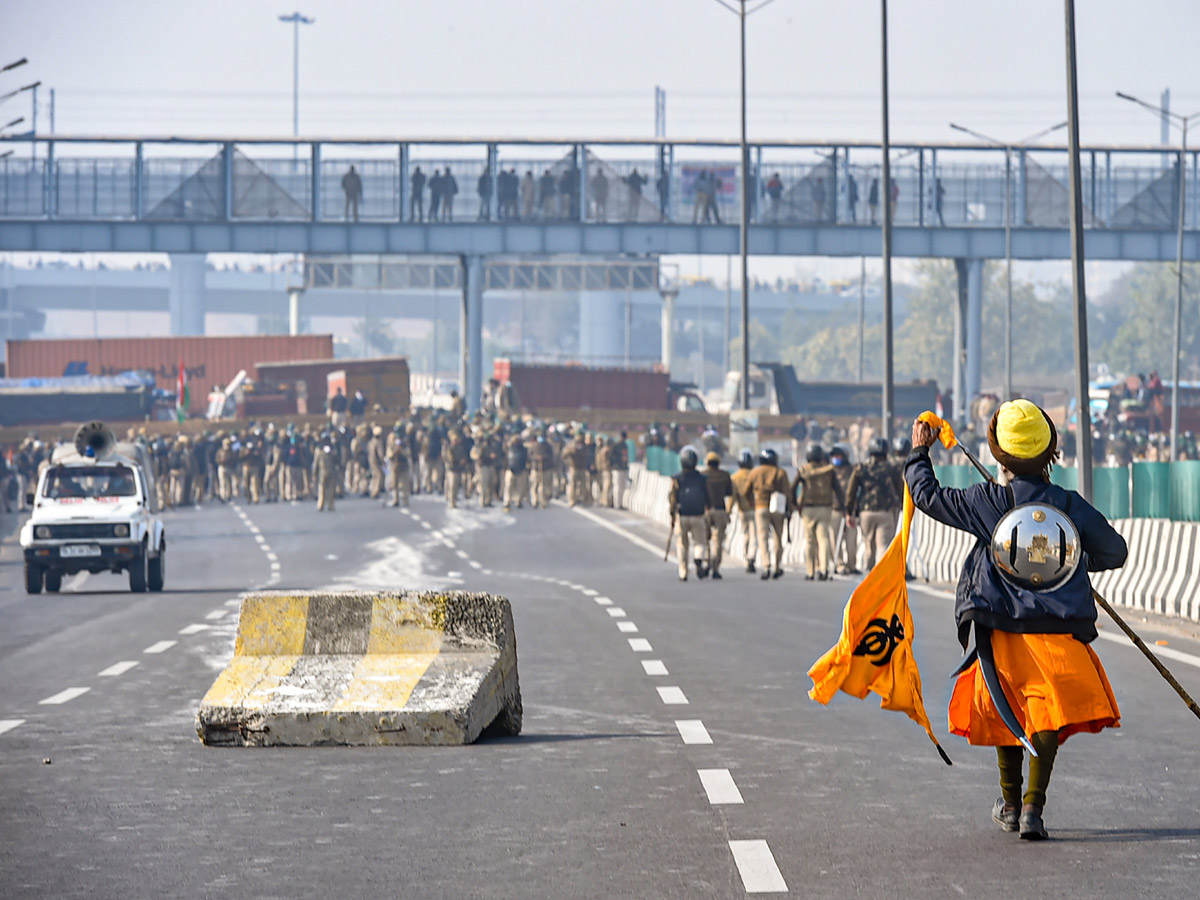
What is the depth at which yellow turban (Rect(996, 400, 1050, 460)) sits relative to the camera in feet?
25.1

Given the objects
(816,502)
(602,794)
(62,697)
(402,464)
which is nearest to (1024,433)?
(602,794)

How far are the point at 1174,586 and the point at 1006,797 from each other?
12.0 meters

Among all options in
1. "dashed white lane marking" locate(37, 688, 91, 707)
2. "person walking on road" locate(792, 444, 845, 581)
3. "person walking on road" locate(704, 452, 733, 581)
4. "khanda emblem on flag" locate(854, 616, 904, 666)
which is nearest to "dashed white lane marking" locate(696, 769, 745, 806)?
"khanda emblem on flag" locate(854, 616, 904, 666)

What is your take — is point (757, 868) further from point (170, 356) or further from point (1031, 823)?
point (170, 356)

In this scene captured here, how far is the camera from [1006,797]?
7.91 m

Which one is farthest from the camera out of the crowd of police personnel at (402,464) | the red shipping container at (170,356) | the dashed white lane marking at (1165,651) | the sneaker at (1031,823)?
the red shipping container at (170,356)

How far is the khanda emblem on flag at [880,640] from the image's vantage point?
322 inches

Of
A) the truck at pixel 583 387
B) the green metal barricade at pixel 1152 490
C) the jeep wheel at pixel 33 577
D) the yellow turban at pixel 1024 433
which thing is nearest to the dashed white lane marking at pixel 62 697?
the yellow turban at pixel 1024 433

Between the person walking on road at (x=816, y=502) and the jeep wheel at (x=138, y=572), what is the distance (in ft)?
26.2

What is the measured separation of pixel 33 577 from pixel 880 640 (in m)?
19.3

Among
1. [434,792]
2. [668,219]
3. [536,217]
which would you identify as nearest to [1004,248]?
[668,219]

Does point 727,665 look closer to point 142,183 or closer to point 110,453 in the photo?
point 110,453

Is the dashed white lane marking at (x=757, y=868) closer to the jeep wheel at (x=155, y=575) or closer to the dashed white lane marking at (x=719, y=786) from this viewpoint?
the dashed white lane marking at (x=719, y=786)

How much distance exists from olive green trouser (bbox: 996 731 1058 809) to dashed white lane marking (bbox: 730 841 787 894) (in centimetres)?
94
